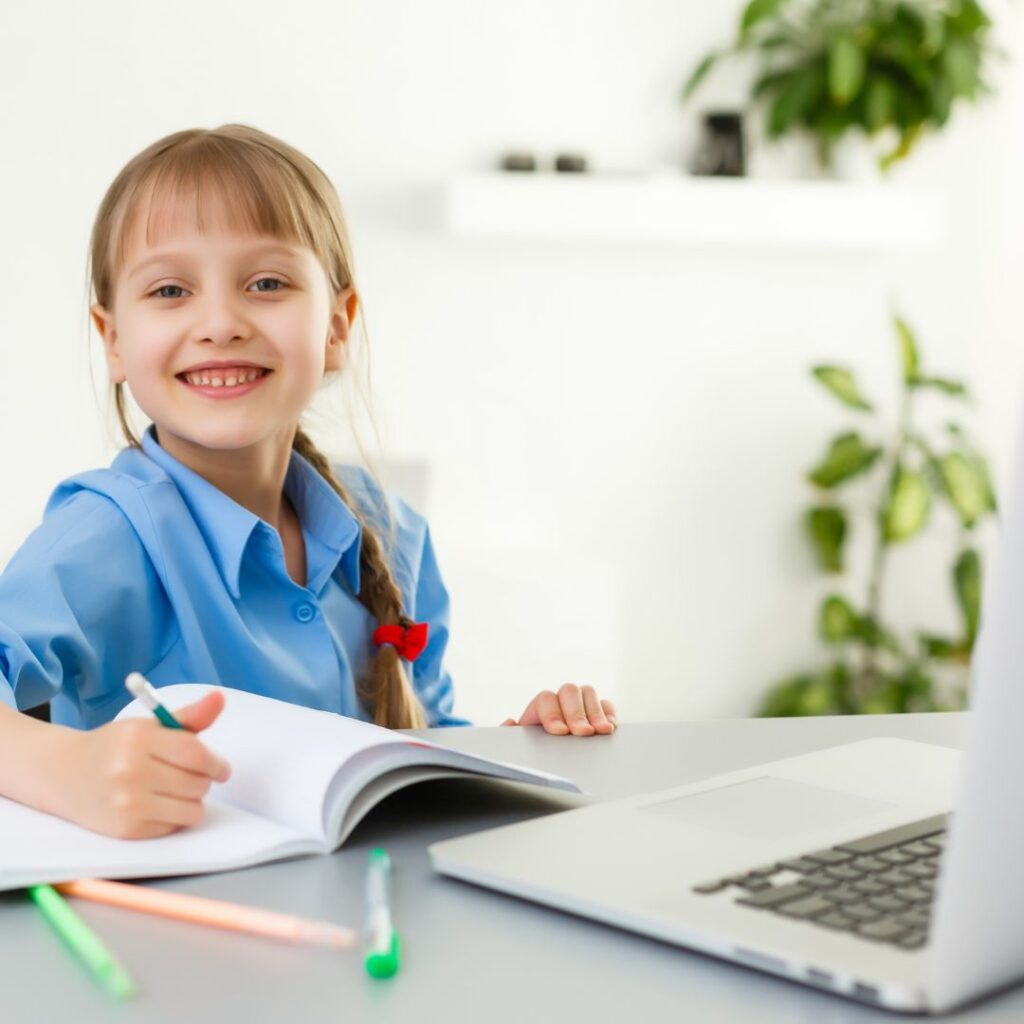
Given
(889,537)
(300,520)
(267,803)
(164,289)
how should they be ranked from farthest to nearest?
(889,537)
(300,520)
(164,289)
(267,803)

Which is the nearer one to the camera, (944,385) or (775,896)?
(775,896)

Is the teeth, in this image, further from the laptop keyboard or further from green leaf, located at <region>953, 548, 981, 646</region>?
green leaf, located at <region>953, 548, 981, 646</region>

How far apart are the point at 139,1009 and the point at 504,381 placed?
266 centimetres

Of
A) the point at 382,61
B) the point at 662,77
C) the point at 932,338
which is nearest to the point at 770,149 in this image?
the point at 662,77

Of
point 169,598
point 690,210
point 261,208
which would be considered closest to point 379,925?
point 169,598

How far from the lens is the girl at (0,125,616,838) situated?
1151 millimetres

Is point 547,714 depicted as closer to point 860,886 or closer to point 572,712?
point 572,712

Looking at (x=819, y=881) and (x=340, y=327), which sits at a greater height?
(x=340, y=327)

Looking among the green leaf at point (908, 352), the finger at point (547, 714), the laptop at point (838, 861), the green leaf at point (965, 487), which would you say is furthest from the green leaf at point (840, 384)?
the laptop at point (838, 861)

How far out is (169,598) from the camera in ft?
3.99

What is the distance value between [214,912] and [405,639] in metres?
0.72

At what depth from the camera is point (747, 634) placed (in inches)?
136

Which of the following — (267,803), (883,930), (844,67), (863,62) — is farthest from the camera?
(863,62)

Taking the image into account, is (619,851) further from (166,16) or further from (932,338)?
(932,338)
